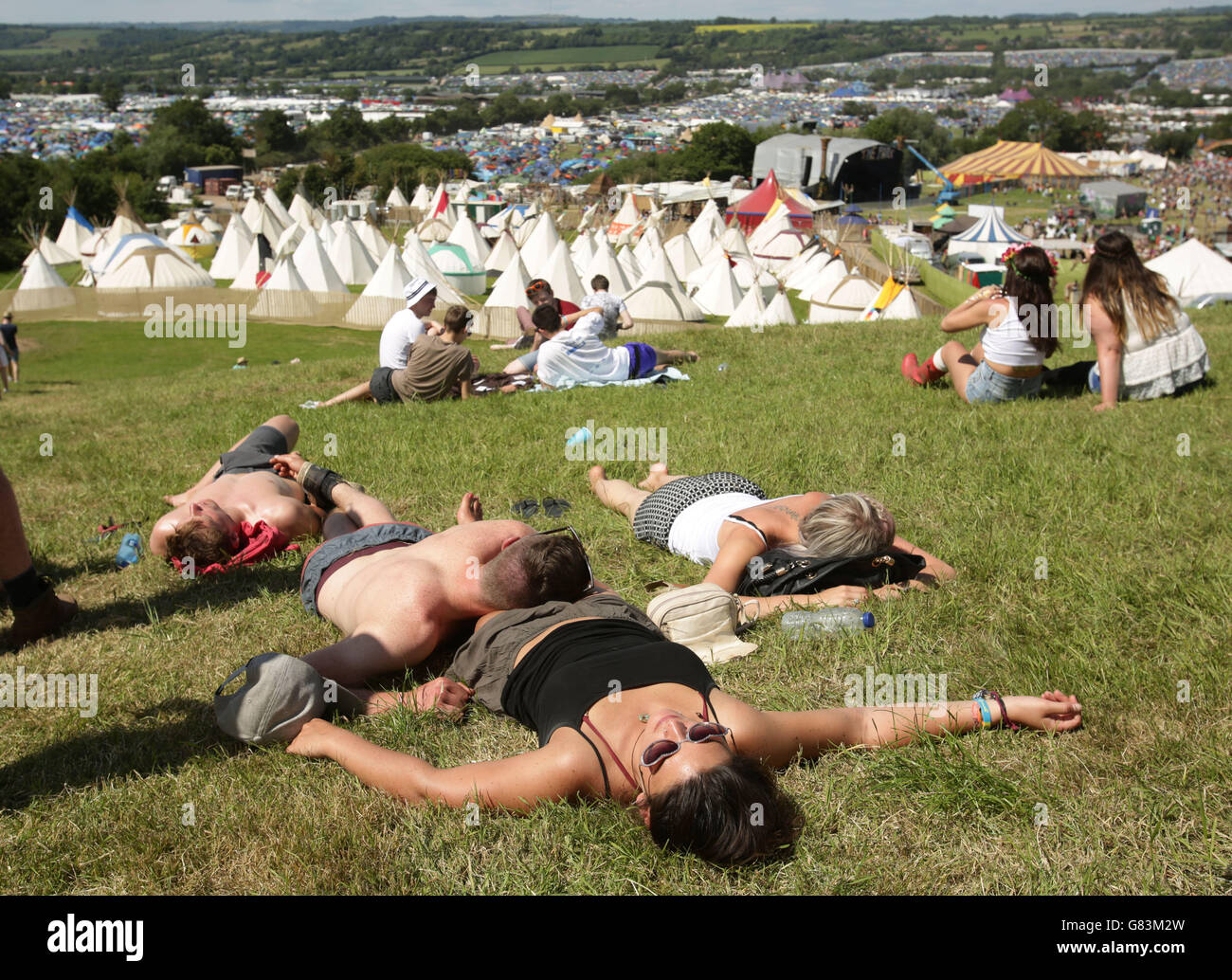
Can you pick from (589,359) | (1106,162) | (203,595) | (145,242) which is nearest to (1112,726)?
(203,595)

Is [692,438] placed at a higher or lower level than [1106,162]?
lower

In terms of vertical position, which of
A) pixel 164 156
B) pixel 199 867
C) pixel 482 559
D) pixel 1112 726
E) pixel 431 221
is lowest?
pixel 199 867

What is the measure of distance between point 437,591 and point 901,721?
1759mm

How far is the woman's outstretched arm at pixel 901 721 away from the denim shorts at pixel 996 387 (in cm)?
450

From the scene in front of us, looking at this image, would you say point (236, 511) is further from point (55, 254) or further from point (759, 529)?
point (55, 254)

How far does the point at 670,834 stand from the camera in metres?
2.53

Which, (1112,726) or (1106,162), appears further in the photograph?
(1106,162)

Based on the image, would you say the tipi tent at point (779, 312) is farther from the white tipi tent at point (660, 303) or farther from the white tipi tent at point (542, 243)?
the white tipi tent at point (542, 243)

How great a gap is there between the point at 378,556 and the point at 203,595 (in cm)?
118

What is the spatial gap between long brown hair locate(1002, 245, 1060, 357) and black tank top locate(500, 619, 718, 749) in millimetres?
5039

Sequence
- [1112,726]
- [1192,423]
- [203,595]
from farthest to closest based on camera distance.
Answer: [1192,423]
[203,595]
[1112,726]

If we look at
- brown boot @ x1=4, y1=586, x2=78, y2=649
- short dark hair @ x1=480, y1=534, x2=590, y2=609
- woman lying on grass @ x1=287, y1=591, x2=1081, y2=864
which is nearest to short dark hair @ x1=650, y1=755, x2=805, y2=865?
woman lying on grass @ x1=287, y1=591, x2=1081, y2=864

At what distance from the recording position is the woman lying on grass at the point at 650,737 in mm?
2506

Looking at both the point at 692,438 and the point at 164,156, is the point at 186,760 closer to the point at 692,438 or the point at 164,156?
the point at 692,438
